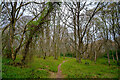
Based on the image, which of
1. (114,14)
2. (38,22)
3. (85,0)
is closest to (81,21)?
(85,0)

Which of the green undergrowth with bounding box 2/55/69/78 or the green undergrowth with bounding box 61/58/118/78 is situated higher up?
the green undergrowth with bounding box 2/55/69/78

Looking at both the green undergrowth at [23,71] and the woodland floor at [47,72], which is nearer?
the green undergrowth at [23,71]

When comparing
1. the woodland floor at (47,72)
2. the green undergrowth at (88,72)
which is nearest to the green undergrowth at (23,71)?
A: the woodland floor at (47,72)

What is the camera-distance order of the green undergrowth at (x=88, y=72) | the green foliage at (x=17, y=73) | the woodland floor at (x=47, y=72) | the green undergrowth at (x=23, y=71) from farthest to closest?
the green undergrowth at (x=88, y=72), the woodland floor at (x=47, y=72), the green undergrowth at (x=23, y=71), the green foliage at (x=17, y=73)

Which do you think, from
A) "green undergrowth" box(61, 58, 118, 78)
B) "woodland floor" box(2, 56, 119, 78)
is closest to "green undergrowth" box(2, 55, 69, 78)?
"woodland floor" box(2, 56, 119, 78)

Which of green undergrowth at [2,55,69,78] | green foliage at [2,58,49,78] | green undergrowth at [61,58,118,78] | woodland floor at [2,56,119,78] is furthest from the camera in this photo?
green undergrowth at [61,58,118,78]

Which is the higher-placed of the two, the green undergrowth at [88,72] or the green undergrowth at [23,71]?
the green undergrowth at [23,71]

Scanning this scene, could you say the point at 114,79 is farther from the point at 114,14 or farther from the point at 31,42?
the point at 114,14

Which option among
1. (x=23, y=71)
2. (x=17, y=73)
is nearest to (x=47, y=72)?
(x=23, y=71)

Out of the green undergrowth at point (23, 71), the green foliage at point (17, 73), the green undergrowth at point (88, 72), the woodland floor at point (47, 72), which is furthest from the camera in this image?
the green undergrowth at point (88, 72)

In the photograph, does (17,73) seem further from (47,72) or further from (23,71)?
(47,72)

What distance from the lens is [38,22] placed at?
6629 millimetres

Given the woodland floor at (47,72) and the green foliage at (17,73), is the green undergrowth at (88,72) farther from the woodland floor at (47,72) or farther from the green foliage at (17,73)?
the green foliage at (17,73)

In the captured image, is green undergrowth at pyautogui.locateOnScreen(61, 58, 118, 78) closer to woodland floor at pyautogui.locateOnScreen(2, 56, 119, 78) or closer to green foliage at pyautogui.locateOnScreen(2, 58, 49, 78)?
woodland floor at pyautogui.locateOnScreen(2, 56, 119, 78)
